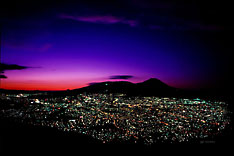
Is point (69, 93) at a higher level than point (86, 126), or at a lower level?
higher

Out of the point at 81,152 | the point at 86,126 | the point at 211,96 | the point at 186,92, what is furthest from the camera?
the point at 186,92

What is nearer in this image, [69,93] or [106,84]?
[106,84]

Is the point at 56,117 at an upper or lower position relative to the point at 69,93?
lower

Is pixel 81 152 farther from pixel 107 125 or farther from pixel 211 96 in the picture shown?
pixel 211 96

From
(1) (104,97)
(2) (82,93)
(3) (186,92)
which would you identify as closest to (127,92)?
(1) (104,97)

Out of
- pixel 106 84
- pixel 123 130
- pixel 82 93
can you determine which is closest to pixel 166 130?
pixel 123 130

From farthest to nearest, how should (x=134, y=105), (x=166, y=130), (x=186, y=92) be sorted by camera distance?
(x=186, y=92)
(x=134, y=105)
(x=166, y=130)

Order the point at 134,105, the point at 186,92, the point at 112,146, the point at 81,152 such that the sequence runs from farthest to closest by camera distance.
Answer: the point at 186,92, the point at 134,105, the point at 112,146, the point at 81,152

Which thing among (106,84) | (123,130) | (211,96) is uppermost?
(106,84)

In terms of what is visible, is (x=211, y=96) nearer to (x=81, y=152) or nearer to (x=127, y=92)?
(x=127, y=92)
